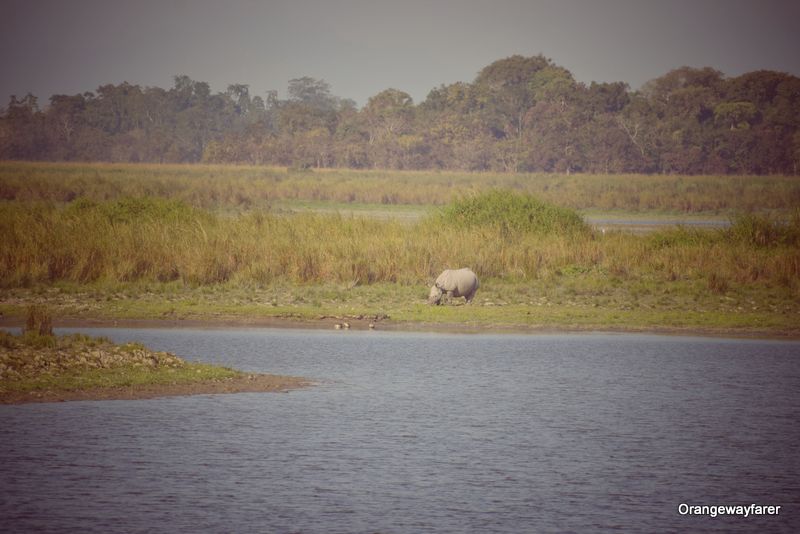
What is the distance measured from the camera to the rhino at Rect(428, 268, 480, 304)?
2611 centimetres

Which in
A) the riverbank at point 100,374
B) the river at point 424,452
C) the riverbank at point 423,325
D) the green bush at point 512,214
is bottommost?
the riverbank at point 423,325

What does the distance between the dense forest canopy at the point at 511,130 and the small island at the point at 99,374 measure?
8145cm

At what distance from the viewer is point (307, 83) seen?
180 m

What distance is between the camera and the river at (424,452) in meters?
10.7

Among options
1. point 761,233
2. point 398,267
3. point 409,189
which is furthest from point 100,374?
point 409,189

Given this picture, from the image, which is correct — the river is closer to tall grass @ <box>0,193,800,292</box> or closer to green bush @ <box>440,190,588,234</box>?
→ tall grass @ <box>0,193,800,292</box>

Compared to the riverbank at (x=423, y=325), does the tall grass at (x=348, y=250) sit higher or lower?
higher

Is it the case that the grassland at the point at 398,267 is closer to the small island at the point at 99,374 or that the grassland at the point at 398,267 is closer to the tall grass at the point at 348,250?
the tall grass at the point at 348,250

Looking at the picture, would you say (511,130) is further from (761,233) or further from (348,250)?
(348,250)

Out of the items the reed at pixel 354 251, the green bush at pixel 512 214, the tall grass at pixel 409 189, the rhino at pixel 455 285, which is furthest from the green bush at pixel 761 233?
the tall grass at pixel 409 189

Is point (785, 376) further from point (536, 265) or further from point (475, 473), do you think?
point (536, 265)

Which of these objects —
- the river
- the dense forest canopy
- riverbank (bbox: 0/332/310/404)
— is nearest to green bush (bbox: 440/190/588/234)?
the river

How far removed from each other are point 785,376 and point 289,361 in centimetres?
853

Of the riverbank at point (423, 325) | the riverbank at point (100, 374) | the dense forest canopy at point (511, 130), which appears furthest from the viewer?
the dense forest canopy at point (511, 130)
